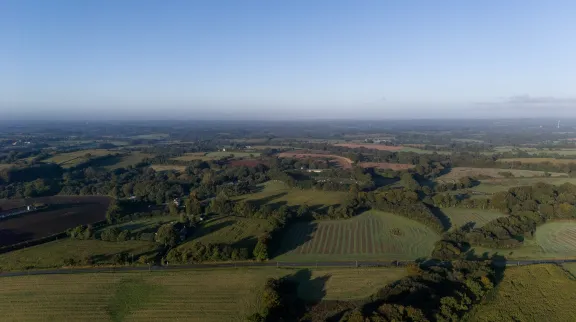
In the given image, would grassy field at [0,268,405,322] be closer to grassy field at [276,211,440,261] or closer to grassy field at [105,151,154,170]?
grassy field at [276,211,440,261]

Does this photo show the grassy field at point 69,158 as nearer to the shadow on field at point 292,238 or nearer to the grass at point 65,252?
the grass at point 65,252

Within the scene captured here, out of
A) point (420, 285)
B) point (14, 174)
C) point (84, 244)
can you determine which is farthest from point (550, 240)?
point (14, 174)

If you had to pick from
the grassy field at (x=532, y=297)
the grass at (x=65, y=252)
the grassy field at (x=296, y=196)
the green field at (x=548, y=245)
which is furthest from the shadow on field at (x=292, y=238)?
the green field at (x=548, y=245)

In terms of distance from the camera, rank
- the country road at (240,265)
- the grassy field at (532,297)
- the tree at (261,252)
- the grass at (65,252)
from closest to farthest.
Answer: the grassy field at (532,297)
the country road at (240,265)
the grass at (65,252)
the tree at (261,252)

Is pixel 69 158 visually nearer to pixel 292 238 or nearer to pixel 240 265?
pixel 292 238

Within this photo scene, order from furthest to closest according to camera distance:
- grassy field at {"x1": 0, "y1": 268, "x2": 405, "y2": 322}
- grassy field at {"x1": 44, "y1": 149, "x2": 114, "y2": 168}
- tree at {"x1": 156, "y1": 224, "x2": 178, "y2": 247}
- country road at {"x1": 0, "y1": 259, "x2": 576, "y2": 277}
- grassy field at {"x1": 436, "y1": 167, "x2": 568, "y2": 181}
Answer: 1. grassy field at {"x1": 44, "y1": 149, "x2": 114, "y2": 168}
2. grassy field at {"x1": 436, "y1": 167, "x2": 568, "y2": 181}
3. tree at {"x1": 156, "y1": 224, "x2": 178, "y2": 247}
4. country road at {"x1": 0, "y1": 259, "x2": 576, "y2": 277}
5. grassy field at {"x1": 0, "y1": 268, "x2": 405, "y2": 322}

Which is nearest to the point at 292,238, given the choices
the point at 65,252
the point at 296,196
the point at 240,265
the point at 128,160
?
the point at 240,265

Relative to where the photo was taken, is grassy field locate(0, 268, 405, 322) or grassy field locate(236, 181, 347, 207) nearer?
grassy field locate(0, 268, 405, 322)

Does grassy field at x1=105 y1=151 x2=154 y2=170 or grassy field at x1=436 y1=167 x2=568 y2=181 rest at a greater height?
grassy field at x1=105 y1=151 x2=154 y2=170

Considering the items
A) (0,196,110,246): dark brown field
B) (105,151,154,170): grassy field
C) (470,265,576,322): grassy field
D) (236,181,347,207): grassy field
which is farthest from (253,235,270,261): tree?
(105,151,154,170): grassy field
